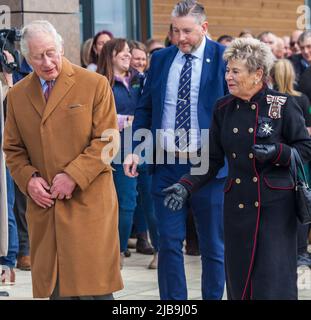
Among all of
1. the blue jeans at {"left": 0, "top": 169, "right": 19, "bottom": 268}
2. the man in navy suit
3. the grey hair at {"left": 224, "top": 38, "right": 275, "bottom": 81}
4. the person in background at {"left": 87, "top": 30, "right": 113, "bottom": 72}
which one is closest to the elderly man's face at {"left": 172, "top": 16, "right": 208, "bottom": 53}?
the man in navy suit

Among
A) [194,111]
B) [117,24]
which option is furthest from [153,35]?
[194,111]

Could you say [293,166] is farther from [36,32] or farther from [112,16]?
[112,16]

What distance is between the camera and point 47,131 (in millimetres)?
6516

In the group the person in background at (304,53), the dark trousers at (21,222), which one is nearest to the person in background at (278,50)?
the person in background at (304,53)

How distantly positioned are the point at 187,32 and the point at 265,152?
162 cm

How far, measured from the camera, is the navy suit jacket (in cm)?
755

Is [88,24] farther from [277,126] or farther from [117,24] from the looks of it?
[277,126]

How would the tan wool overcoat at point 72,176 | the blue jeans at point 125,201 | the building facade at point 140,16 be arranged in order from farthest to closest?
the building facade at point 140,16, the blue jeans at point 125,201, the tan wool overcoat at point 72,176

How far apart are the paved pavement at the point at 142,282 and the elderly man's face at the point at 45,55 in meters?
2.45

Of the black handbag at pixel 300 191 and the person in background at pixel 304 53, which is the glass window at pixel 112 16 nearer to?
the person in background at pixel 304 53

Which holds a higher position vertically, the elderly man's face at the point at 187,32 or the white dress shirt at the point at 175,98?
the elderly man's face at the point at 187,32

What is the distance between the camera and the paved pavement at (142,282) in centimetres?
857

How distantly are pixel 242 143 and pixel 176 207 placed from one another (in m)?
0.54

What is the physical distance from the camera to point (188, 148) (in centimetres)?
748
